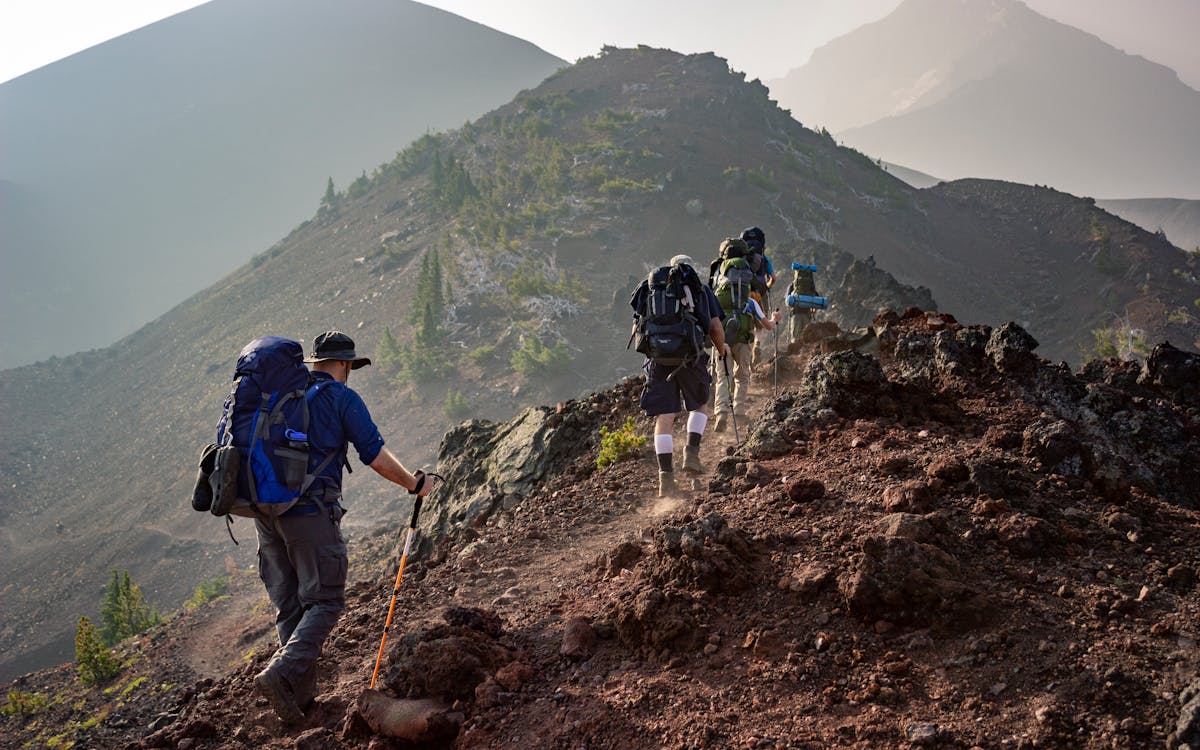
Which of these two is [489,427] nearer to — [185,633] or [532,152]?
[185,633]

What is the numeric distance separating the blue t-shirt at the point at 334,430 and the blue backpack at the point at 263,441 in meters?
0.06

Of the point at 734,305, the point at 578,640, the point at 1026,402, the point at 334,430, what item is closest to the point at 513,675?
the point at 578,640

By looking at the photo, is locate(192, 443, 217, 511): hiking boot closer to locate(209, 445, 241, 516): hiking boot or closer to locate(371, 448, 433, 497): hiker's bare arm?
locate(209, 445, 241, 516): hiking boot

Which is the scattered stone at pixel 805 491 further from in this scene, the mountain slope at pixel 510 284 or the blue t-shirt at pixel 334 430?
the mountain slope at pixel 510 284


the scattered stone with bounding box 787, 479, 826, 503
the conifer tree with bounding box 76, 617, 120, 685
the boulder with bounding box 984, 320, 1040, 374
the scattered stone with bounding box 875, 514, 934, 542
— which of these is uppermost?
the boulder with bounding box 984, 320, 1040, 374

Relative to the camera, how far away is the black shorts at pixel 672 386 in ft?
21.3

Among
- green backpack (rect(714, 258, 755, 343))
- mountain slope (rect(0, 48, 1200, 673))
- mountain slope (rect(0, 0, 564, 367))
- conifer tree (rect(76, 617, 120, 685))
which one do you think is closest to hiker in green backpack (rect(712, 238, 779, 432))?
green backpack (rect(714, 258, 755, 343))

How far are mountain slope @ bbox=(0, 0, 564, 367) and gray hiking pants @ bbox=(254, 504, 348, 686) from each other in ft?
317

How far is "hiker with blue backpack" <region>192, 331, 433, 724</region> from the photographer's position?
13.2 feet

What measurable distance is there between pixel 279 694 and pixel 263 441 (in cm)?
136

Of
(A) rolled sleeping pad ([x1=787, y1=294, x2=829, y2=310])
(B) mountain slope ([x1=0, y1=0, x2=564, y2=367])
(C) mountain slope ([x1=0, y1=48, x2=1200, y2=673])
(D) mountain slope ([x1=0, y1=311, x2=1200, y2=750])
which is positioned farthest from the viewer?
(B) mountain slope ([x1=0, y1=0, x2=564, y2=367])

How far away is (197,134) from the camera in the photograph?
429 ft

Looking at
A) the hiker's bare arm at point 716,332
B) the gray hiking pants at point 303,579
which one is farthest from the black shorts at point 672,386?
the gray hiking pants at point 303,579

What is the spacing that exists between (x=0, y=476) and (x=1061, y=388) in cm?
4707
